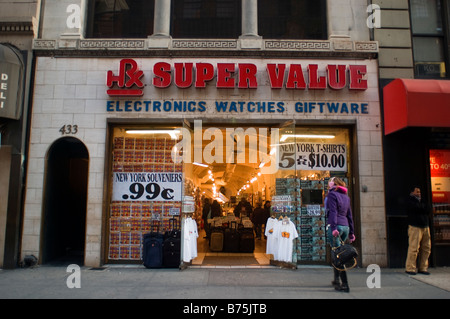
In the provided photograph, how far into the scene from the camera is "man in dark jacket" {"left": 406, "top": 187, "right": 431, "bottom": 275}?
8039 mm

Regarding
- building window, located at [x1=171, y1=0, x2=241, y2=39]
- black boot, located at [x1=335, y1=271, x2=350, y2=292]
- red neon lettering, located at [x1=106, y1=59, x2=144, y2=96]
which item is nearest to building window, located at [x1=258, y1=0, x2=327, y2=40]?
building window, located at [x1=171, y1=0, x2=241, y2=39]

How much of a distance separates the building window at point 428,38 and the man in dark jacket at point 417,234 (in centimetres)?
373

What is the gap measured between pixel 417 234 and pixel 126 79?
821 cm

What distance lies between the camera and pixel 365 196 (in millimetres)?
8945

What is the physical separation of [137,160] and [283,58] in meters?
4.90

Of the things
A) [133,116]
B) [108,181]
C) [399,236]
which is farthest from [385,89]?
[108,181]

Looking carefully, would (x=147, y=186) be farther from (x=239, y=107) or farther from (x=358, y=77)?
(x=358, y=77)

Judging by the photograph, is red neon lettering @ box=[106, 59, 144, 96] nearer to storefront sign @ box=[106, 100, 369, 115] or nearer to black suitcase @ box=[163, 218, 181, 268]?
storefront sign @ box=[106, 100, 369, 115]

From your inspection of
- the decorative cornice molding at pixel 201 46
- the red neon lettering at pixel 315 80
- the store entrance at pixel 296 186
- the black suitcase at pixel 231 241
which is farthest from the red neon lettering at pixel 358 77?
the black suitcase at pixel 231 241

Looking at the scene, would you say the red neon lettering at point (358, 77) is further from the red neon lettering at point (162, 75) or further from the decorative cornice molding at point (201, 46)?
the red neon lettering at point (162, 75)

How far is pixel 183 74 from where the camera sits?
30.3ft

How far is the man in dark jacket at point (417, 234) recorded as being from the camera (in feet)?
26.4

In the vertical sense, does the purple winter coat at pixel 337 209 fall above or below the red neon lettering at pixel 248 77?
below
